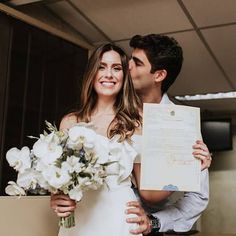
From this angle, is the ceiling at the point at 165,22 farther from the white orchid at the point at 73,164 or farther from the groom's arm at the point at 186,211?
the white orchid at the point at 73,164

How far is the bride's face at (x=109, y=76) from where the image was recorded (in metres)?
1.24

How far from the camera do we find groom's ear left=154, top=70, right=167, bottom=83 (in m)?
1.60

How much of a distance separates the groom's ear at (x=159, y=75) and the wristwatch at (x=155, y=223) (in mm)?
619

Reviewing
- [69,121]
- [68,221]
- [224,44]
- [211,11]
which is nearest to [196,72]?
[224,44]

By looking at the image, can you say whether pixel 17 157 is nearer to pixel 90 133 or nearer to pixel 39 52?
pixel 90 133

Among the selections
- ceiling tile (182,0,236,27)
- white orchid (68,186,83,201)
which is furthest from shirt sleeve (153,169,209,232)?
ceiling tile (182,0,236,27)

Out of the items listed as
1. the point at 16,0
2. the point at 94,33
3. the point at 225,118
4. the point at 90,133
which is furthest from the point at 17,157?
the point at 225,118

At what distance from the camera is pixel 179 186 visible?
3.58ft

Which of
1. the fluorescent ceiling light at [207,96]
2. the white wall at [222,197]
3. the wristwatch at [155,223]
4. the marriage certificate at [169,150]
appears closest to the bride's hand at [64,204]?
the marriage certificate at [169,150]

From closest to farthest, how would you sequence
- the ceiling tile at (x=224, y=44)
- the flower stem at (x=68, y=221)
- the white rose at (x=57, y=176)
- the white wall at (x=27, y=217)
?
the white rose at (x=57, y=176)
the flower stem at (x=68, y=221)
the white wall at (x=27, y=217)
the ceiling tile at (x=224, y=44)

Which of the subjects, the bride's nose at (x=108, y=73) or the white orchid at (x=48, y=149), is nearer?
the white orchid at (x=48, y=149)

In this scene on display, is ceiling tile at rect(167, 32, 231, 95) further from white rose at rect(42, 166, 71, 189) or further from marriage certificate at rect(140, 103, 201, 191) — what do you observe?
white rose at rect(42, 166, 71, 189)

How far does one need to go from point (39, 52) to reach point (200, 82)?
1.83 metres

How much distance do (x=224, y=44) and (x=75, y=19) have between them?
1061 mm
